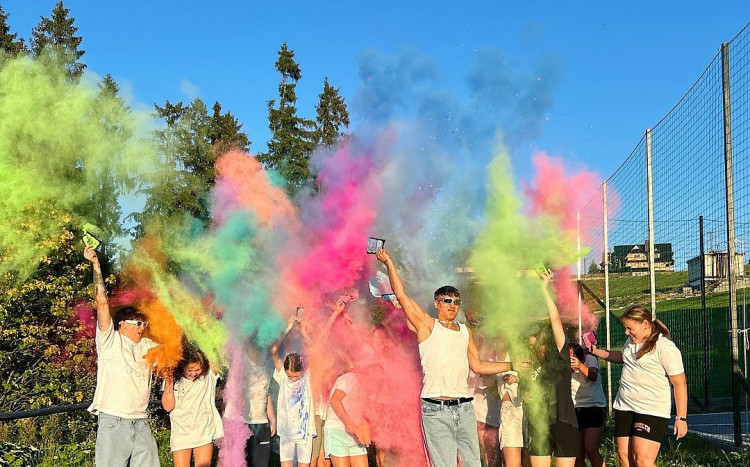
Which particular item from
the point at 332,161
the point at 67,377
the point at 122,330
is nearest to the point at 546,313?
the point at 332,161

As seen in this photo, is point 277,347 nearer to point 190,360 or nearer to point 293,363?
point 293,363

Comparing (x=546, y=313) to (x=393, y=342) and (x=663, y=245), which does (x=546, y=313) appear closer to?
(x=393, y=342)

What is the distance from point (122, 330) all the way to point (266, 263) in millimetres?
2124

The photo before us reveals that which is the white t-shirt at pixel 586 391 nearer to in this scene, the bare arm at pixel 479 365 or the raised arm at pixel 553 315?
the raised arm at pixel 553 315

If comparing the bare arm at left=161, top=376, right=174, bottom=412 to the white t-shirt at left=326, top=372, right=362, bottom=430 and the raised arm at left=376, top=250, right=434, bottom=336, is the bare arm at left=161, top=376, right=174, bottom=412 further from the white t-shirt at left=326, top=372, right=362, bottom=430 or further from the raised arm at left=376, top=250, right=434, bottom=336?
the raised arm at left=376, top=250, right=434, bottom=336

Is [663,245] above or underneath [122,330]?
above

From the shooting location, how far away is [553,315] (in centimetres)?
600

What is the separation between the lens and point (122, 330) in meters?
5.55

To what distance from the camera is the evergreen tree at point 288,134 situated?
9195 mm

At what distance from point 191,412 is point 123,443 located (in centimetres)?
81

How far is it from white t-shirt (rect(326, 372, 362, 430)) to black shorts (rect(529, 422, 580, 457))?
5.29 ft

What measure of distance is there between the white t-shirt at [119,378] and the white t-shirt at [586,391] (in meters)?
4.00

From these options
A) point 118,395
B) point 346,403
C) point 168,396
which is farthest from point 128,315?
point 346,403

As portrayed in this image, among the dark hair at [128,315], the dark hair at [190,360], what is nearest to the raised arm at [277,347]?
the dark hair at [190,360]
